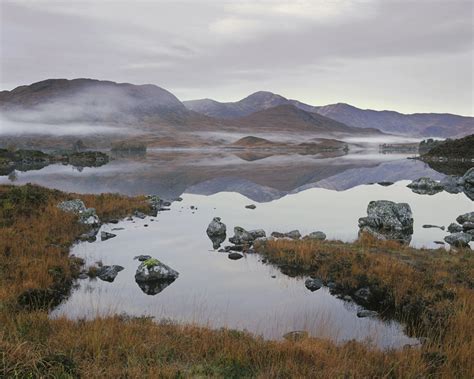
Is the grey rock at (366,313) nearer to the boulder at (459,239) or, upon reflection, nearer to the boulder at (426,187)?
the boulder at (459,239)

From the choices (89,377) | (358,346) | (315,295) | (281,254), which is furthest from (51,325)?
(281,254)

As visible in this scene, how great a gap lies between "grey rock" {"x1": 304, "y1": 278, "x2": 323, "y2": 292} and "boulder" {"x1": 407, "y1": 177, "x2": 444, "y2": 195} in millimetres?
38522

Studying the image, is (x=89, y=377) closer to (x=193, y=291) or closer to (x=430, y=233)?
(x=193, y=291)

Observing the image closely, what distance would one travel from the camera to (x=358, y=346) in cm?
1045

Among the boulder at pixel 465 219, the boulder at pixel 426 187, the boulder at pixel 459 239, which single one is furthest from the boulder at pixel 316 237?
the boulder at pixel 426 187

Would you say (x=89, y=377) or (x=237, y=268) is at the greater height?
(x=89, y=377)

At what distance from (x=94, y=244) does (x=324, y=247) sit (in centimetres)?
1304

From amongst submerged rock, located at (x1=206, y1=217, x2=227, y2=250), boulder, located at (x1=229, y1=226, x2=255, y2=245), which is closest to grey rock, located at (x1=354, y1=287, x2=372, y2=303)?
boulder, located at (x1=229, y1=226, x2=255, y2=245)

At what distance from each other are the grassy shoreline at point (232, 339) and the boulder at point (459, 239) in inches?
188

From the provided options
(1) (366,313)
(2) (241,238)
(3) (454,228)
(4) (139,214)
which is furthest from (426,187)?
(1) (366,313)

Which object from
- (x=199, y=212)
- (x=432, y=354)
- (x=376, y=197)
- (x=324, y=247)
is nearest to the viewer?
(x=432, y=354)

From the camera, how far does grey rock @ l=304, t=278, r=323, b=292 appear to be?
667 inches

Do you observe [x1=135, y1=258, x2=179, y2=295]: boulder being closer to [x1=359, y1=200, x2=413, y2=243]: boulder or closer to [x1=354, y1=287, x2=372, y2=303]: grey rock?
[x1=354, y1=287, x2=372, y2=303]: grey rock

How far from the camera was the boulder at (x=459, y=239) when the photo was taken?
77.8ft
